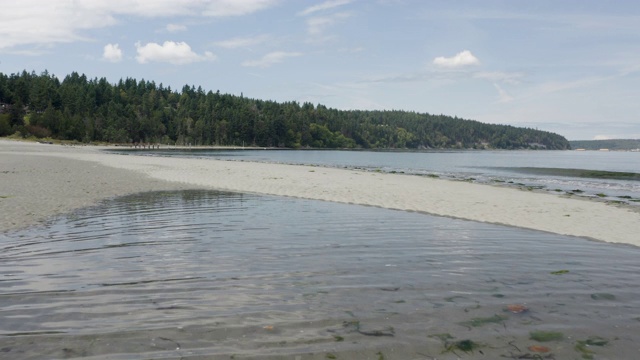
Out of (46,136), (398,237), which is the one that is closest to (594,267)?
(398,237)

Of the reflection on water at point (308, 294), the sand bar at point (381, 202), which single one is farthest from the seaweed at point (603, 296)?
the sand bar at point (381, 202)

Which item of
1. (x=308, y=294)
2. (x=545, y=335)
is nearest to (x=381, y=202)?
(x=308, y=294)

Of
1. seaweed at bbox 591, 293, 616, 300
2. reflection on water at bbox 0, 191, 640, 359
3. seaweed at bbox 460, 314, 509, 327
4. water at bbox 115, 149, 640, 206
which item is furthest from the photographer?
water at bbox 115, 149, 640, 206

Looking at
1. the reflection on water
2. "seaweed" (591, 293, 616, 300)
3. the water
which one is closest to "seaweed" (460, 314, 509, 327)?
the reflection on water

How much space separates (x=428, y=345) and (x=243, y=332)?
2512 millimetres

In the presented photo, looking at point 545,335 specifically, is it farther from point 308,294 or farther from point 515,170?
point 515,170

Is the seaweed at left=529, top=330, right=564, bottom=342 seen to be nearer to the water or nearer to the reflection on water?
the reflection on water

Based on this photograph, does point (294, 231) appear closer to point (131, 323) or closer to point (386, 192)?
point (131, 323)

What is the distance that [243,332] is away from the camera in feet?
20.9

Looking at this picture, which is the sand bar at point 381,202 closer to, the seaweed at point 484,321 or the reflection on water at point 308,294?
the reflection on water at point 308,294

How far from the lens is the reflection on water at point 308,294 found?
6020mm

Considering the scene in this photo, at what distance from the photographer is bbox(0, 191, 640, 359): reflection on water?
19.7 feet

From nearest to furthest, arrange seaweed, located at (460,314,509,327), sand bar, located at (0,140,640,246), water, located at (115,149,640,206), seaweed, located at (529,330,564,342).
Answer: seaweed, located at (529,330,564,342) < seaweed, located at (460,314,509,327) < sand bar, located at (0,140,640,246) < water, located at (115,149,640,206)

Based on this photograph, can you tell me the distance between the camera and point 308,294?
8.16 m
